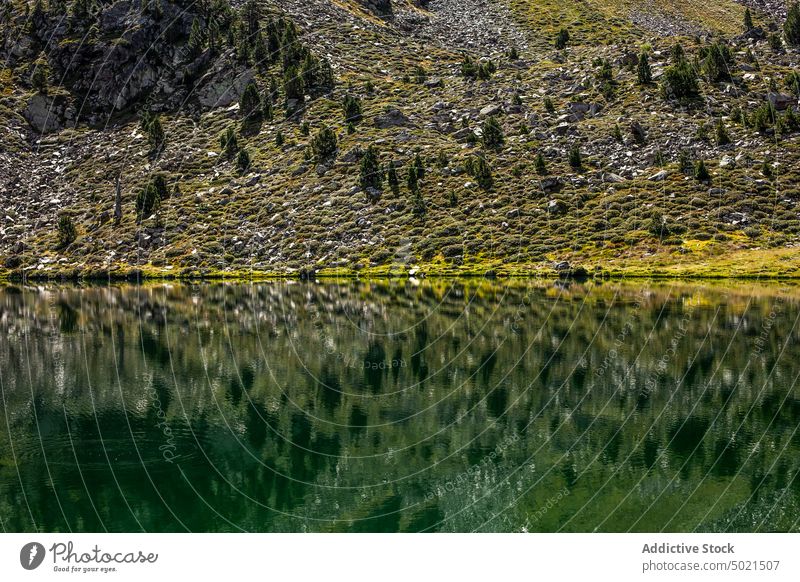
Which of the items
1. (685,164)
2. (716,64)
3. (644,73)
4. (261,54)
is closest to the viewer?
(685,164)

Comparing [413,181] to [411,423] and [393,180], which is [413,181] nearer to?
[393,180]

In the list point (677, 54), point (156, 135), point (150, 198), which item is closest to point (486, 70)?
point (677, 54)

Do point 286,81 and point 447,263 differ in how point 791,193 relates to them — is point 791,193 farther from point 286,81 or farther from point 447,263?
point 286,81

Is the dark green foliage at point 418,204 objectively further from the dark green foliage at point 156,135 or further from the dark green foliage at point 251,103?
the dark green foliage at point 156,135

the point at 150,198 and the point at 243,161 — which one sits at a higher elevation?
the point at 243,161

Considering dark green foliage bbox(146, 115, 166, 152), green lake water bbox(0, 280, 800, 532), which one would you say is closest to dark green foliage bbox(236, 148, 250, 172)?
dark green foliage bbox(146, 115, 166, 152)

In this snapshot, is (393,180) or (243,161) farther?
(243,161)

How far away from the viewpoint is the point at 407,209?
10425 centimetres

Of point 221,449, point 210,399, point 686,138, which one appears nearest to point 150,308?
point 210,399

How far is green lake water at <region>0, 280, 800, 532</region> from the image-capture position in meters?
18.7

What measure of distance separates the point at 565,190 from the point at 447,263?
22274 millimetres

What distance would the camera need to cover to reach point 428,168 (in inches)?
4331
